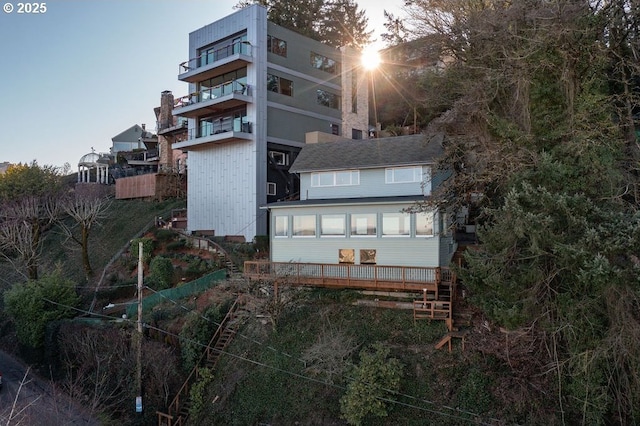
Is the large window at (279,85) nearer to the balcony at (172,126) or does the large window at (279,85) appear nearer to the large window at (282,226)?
the large window at (282,226)

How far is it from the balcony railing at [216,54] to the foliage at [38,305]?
17.6 meters

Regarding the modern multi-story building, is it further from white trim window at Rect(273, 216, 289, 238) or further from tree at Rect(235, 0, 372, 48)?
tree at Rect(235, 0, 372, 48)

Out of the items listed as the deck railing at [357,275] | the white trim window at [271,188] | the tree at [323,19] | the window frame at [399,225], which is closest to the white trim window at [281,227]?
the deck railing at [357,275]

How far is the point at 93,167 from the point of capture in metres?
56.4

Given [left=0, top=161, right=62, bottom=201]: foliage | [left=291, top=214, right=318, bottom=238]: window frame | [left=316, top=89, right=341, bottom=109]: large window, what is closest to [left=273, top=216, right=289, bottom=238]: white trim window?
[left=291, top=214, right=318, bottom=238]: window frame

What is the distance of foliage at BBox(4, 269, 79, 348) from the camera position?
25172 millimetres

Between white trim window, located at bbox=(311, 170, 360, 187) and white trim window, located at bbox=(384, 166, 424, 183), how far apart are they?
1.68 m

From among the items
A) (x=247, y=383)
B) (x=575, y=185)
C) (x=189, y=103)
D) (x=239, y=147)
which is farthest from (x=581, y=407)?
(x=189, y=103)

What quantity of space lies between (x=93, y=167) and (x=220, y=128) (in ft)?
102

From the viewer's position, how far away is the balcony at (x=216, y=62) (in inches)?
1250

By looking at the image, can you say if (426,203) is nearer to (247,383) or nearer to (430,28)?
(430,28)

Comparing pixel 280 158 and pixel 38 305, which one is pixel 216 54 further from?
pixel 38 305

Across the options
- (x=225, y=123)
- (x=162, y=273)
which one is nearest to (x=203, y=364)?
(x=162, y=273)

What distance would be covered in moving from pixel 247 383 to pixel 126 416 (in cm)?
529
